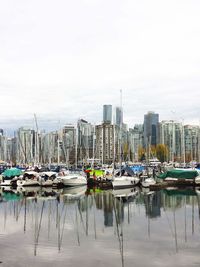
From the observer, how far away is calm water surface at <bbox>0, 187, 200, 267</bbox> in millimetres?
17375

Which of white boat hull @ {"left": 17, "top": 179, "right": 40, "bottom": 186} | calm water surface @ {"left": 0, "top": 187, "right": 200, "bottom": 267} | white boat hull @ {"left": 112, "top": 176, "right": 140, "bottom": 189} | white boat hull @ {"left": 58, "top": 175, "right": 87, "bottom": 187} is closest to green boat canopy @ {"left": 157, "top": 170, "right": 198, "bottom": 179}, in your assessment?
white boat hull @ {"left": 112, "top": 176, "right": 140, "bottom": 189}

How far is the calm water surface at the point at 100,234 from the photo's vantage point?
17375mm

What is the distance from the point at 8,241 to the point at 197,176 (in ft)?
155

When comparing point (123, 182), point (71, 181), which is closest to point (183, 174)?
point (123, 182)

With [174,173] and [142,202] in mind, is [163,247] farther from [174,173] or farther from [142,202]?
Answer: [174,173]

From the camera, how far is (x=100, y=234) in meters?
23.2

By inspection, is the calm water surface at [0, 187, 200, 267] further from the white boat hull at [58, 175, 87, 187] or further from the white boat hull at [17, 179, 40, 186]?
the white boat hull at [17, 179, 40, 186]

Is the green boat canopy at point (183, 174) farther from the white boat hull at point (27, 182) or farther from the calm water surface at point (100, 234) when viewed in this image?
the calm water surface at point (100, 234)

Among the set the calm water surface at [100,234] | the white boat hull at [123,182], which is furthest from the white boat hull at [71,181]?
the calm water surface at [100,234]

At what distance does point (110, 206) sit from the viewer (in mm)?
36531

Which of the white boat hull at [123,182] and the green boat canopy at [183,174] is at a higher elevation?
the green boat canopy at [183,174]

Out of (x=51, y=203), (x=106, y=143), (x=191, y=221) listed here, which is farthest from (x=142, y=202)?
(x=106, y=143)

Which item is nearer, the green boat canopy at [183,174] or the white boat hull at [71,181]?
the white boat hull at [71,181]

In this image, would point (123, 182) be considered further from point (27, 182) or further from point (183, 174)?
point (27, 182)
